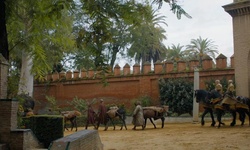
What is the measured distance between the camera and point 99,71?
3.52 metres

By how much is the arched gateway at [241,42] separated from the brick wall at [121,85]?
5.09 ft

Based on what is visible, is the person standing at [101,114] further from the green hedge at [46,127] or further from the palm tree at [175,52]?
the palm tree at [175,52]

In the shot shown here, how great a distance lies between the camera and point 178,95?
2331cm

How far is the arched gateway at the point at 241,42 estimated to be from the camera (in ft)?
66.8

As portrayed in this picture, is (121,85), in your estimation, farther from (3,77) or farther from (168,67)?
(3,77)

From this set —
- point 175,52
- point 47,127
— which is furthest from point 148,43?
point 47,127

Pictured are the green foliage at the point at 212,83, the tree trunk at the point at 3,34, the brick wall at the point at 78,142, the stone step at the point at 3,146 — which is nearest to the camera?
the brick wall at the point at 78,142

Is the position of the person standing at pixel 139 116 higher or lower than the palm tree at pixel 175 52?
lower

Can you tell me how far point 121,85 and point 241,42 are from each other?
9875mm

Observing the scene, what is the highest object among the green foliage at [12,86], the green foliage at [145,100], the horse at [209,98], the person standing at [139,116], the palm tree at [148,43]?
the palm tree at [148,43]

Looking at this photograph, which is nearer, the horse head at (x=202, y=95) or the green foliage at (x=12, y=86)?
the green foliage at (x=12, y=86)

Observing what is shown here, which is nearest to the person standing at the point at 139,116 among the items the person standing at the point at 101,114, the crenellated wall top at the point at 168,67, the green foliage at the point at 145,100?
the person standing at the point at 101,114

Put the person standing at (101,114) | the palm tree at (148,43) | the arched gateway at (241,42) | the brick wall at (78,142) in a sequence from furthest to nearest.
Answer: the palm tree at (148,43) < the arched gateway at (241,42) < the person standing at (101,114) < the brick wall at (78,142)

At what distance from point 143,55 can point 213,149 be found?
38343 mm
